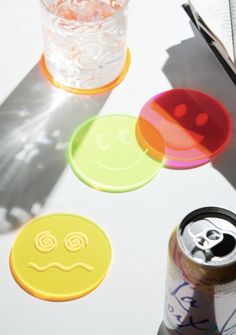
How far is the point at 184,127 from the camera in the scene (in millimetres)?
732

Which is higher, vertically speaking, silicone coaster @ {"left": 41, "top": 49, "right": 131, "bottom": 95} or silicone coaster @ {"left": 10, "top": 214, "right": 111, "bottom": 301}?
silicone coaster @ {"left": 41, "top": 49, "right": 131, "bottom": 95}

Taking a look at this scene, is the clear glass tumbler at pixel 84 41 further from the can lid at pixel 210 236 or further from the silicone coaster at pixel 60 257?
the can lid at pixel 210 236

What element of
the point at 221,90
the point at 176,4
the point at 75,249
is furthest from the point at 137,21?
the point at 75,249

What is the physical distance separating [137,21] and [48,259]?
386 mm

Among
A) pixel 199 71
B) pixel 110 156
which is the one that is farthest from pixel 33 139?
pixel 199 71

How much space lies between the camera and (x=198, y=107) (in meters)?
0.75

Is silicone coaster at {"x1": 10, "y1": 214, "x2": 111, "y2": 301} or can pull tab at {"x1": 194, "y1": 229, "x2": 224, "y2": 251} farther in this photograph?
silicone coaster at {"x1": 10, "y1": 214, "x2": 111, "y2": 301}

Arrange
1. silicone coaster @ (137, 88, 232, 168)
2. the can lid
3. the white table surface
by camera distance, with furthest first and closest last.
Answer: silicone coaster @ (137, 88, 232, 168) → the white table surface → the can lid

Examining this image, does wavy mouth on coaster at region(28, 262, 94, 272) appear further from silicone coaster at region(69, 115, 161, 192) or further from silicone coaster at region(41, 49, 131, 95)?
silicone coaster at region(41, 49, 131, 95)

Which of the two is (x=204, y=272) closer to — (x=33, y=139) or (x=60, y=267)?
(x=60, y=267)

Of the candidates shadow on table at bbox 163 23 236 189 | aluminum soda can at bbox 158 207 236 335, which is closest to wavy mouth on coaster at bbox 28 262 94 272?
aluminum soda can at bbox 158 207 236 335

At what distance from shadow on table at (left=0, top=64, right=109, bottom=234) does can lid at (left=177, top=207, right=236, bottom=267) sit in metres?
0.22

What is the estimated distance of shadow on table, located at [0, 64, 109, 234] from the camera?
0.67 m

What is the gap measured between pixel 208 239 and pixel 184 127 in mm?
278
